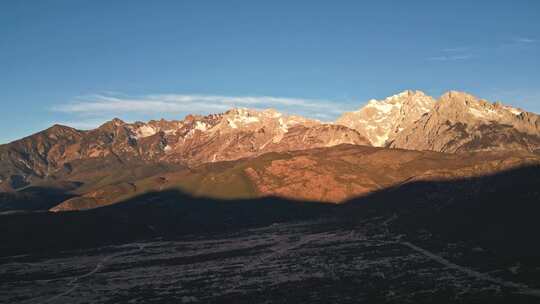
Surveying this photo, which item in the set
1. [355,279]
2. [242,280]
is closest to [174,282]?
[242,280]

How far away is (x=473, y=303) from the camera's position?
137500 millimetres

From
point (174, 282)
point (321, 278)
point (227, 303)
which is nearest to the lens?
point (227, 303)

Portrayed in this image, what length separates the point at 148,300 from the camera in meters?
165

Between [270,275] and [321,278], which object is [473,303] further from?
[270,275]

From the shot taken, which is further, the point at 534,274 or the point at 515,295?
the point at 534,274

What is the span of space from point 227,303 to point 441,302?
53.6 metres

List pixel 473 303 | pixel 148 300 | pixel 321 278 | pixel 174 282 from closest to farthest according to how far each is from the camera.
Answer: pixel 473 303, pixel 148 300, pixel 321 278, pixel 174 282

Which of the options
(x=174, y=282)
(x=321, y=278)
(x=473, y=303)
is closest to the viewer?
(x=473, y=303)

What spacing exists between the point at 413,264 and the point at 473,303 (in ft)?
188

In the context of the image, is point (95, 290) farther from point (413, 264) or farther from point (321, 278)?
point (413, 264)

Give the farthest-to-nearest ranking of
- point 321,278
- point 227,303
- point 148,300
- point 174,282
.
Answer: point 174,282 < point 321,278 < point 148,300 < point 227,303

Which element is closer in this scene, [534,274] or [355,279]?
[534,274]

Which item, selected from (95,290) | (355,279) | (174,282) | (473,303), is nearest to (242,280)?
(174,282)

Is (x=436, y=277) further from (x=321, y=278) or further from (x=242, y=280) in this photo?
(x=242, y=280)
